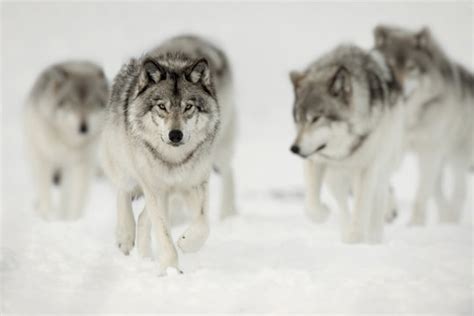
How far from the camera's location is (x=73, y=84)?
27.3 ft

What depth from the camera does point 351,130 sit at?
20.6 feet

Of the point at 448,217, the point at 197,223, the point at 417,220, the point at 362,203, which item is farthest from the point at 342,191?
the point at 448,217

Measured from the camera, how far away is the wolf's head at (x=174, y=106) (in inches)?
172

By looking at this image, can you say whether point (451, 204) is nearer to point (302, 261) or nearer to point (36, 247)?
point (302, 261)

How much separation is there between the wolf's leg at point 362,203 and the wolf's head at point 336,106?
13.5 inches

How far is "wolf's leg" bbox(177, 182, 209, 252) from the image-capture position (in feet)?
15.1

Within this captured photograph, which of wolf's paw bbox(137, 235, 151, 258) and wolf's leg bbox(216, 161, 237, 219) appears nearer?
wolf's paw bbox(137, 235, 151, 258)

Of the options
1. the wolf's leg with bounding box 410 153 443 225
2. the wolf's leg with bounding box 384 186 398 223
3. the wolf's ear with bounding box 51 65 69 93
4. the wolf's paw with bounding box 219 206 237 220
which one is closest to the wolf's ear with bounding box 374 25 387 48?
the wolf's leg with bounding box 410 153 443 225

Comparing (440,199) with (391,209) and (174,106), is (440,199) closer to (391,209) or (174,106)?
(391,209)

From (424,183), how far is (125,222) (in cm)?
456

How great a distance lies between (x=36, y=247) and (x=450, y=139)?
19.1 feet

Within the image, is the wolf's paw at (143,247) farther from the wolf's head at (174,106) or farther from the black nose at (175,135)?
the black nose at (175,135)

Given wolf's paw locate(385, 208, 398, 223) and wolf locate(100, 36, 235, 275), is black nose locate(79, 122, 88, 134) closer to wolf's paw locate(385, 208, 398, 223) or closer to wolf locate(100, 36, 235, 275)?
wolf locate(100, 36, 235, 275)

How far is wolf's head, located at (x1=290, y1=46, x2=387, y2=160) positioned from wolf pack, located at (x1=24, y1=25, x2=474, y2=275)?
1 cm
